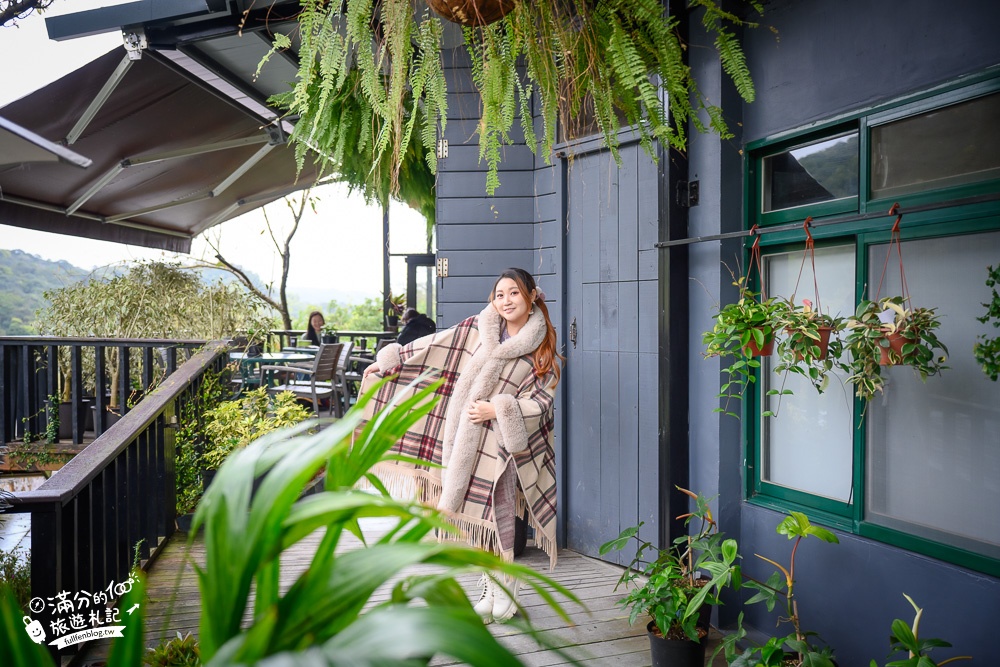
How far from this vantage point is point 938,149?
2.14 m

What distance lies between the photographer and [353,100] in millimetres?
2988

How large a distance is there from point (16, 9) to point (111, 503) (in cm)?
388

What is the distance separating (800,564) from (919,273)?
108 centimetres

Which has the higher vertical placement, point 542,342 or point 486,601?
point 542,342

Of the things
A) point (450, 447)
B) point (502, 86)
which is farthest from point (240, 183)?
point (502, 86)

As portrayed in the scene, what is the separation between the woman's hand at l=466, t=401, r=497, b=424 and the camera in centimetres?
293

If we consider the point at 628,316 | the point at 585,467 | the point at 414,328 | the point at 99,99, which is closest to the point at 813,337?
the point at 628,316

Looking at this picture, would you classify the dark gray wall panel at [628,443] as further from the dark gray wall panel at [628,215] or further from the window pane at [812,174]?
the window pane at [812,174]

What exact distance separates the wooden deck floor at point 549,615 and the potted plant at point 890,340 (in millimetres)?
1184

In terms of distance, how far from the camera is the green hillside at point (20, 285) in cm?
723

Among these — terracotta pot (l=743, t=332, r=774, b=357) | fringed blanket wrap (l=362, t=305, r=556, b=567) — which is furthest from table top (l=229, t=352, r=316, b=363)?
terracotta pot (l=743, t=332, r=774, b=357)

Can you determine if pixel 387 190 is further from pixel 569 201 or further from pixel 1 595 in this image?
pixel 1 595

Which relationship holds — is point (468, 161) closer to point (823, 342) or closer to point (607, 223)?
point (607, 223)

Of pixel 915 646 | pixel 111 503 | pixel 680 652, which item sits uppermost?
pixel 111 503
